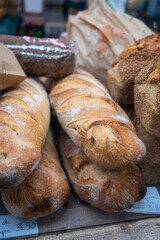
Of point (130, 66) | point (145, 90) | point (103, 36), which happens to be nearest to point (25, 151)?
point (145, 90)

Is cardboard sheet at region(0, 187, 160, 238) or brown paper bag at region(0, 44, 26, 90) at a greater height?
brown paper bag at region(0, 44, 26, 90)

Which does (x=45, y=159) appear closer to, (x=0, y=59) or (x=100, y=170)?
(x=100, y=170)

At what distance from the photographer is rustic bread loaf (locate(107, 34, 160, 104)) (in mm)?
1100

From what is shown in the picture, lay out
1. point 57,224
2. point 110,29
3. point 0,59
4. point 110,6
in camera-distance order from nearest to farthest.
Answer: point 57,224
point 0,59
point 110,29
point 110,6

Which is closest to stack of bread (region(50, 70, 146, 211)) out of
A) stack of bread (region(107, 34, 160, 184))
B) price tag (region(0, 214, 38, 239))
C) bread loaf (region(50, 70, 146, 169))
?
bread loaf (region(50, 70, 146, 169))

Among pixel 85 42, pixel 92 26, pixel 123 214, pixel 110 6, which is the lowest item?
pixel 123 214

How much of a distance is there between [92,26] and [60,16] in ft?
2.55

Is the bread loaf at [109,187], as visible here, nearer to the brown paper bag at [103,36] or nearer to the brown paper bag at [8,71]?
the brown paper bag at [8,71]

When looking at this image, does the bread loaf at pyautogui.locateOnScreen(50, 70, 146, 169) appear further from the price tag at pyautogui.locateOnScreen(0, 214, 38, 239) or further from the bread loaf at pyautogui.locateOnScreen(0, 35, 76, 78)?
the price tag at pyautogui.locateOnScreen(0, 214, 38, 239)

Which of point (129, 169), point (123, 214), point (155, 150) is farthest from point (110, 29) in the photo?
point (123, 214)

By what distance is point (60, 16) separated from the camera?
7.91ft

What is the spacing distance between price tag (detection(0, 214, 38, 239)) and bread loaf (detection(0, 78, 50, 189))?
0.74ft

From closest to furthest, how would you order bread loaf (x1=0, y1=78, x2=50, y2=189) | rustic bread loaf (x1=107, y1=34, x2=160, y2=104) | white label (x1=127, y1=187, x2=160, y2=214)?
bread loaf (x1=0, y1=78, x2=50, y2=189) < white label (x1=127, y1=187, x2=160, y2=214) < rustic bread loaf (x1=107, y1=34, x2=160, y2=104)

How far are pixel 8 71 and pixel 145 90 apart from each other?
2.14 ft
